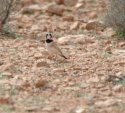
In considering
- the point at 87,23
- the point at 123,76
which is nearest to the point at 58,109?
the point at 123,76

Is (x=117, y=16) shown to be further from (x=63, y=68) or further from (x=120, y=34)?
(x=63, y=68)

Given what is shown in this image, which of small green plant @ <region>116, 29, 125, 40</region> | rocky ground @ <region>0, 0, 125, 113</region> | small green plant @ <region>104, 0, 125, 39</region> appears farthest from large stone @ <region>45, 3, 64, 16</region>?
small green plant @ <region>116, 29, 125, 40</region>

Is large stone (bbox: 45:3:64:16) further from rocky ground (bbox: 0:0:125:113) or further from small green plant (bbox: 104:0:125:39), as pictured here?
small green plant (bbox: 104:0:125:39)

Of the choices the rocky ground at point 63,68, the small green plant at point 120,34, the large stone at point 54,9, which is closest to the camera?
the rocky ground at point 63,68

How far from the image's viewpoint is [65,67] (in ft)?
32.2

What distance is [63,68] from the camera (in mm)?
9703

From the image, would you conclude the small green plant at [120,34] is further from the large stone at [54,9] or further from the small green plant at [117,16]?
the large stone at [54,9]

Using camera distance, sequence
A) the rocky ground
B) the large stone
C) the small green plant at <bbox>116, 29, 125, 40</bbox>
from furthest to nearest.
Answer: the large stone → the small green plant at <bbox>116, 29, 125, 40</bbox> → the rocky ground

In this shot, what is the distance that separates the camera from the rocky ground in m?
7.75

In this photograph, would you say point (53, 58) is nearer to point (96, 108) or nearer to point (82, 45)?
point (82, 45)

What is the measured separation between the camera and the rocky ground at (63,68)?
775 cm

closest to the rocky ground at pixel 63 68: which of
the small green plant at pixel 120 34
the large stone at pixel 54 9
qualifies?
the large stone at pixel 54 9

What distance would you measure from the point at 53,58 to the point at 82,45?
160cm

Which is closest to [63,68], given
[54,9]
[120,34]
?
[120,34]
